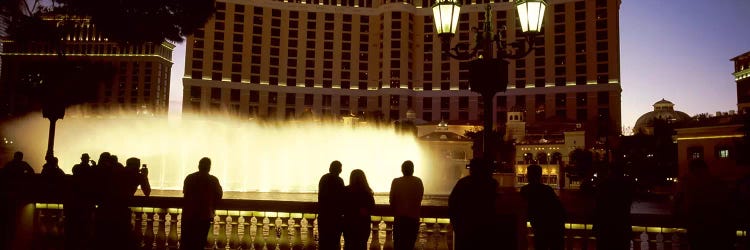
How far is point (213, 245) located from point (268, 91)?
8298 cm

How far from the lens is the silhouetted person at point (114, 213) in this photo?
25.0 feet

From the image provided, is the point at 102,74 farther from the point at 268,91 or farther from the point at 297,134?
the point at 268,91

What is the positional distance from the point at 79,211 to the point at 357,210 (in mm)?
4183

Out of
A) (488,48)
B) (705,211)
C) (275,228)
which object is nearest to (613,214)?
(705,211)

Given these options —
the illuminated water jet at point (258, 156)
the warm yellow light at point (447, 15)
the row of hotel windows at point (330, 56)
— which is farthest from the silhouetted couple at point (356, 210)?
the row of hotel windows at point (330, 56)

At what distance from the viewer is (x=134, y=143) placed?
42250 millimetres

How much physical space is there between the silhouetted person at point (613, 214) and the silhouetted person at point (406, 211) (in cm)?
226

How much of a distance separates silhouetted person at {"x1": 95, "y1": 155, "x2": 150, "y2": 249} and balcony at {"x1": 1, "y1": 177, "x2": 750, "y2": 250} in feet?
1.19

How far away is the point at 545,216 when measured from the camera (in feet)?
21.4

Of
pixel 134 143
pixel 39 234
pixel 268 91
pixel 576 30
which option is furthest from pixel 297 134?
pixel 576 30

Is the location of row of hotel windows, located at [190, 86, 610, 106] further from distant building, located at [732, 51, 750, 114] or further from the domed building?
distant building, located at [732, 51, 750, 114]

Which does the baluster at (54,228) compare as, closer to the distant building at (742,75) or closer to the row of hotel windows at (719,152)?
the row of hotel windows at (719,152)

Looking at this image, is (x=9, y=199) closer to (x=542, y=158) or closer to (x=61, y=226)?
(x=61, y=226)

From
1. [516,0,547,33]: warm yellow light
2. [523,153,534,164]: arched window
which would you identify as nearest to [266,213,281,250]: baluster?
[516,0,547,33]: warm yellow light
